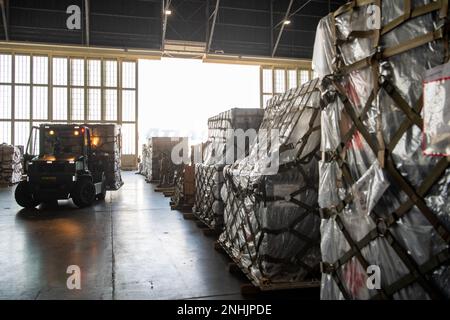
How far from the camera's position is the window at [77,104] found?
25.4 meters

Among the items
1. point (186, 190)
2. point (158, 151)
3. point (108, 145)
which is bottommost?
point (186, 190)

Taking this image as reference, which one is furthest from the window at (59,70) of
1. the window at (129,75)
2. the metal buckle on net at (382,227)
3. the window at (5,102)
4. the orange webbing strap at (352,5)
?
the metal buckle on net at (382,227)

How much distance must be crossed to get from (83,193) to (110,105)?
16.5 meters

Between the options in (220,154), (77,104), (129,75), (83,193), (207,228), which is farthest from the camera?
(129,75)

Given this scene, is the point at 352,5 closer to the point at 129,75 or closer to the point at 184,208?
the point at 184,208

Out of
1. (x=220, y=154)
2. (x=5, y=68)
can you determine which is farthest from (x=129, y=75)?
(x=220, y=154)

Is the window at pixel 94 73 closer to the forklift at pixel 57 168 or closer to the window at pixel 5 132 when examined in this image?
the window at pixel 5 132

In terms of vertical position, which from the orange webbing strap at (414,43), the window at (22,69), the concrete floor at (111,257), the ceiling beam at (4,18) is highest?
the ceiling beam at (4,18)

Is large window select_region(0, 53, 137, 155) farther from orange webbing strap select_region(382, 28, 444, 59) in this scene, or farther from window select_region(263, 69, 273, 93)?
orange webbing strap select_region(382, 28, 444, 59)

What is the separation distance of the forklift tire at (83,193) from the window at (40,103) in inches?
648

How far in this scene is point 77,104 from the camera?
25453 mm

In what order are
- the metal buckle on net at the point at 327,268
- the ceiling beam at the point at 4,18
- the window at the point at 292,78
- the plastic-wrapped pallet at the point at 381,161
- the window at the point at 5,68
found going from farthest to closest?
1. the window at the point at 292,78
2. the window at the point at 5,68
3. the ceiling beam at the point at 4,18
4. the metal buckle on net at the point at 327,268
5. the plastic-wrapped pallet at the point at 381,161

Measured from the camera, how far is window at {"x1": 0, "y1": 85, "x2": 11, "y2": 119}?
79.7 feet
